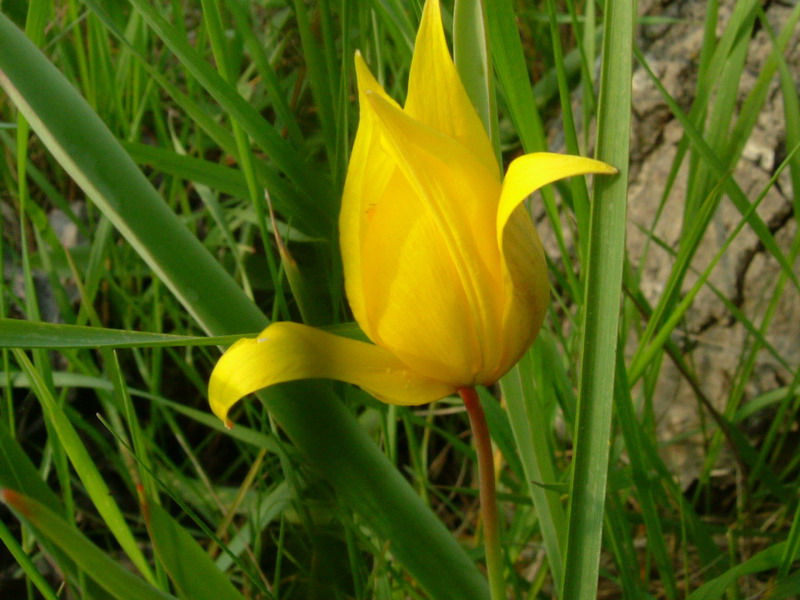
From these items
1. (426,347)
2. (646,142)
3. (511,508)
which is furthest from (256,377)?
(646,142)

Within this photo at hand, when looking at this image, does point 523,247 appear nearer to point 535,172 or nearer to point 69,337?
point 535,172

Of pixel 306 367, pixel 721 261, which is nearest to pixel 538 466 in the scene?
pixel 306 367

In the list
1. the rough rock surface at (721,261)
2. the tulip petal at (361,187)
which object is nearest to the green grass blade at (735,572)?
the tulip petal at (361,187)

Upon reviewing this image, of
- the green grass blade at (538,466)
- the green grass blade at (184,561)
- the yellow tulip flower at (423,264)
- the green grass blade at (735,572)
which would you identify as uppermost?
the yellow tulip flower at (423,264)

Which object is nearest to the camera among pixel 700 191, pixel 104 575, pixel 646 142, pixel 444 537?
pixel 104 575

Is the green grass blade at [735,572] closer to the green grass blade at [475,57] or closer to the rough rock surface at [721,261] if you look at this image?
the green grass blade at [475,57]

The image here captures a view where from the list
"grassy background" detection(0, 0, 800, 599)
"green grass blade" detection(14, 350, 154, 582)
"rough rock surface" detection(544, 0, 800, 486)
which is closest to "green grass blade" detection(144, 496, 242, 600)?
"grassy background" detection(0, 0, 800, 599)

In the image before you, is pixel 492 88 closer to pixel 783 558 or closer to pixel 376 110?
pixel 376 110
